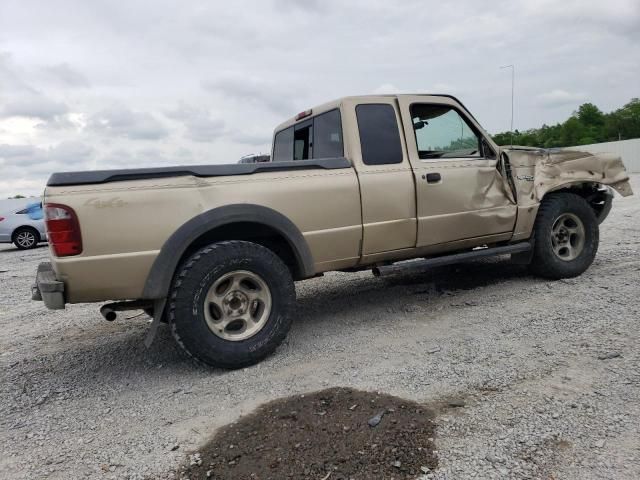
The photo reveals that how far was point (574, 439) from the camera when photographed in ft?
7.69

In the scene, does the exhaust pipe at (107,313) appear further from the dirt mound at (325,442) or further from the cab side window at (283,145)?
the cab side window at (283,145)

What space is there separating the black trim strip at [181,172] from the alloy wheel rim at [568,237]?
270 centimetres

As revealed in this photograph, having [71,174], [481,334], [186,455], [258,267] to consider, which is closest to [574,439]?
[481,334]

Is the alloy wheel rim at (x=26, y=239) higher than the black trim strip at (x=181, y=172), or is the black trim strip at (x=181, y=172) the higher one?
the black trim strip at (x=181, y=172)

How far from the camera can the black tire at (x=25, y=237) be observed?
14164mm

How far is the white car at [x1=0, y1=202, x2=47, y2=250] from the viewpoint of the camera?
14070mm

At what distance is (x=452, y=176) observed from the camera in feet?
14.8

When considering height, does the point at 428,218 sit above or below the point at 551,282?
above

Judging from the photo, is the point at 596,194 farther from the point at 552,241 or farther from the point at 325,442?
the point at 325,442

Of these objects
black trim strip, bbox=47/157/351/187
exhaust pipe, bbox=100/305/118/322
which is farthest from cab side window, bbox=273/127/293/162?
exhaust pipe, bbox=100/305/118/322

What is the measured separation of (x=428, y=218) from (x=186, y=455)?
112 inches

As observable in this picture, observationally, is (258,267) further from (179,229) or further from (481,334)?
(481,334)

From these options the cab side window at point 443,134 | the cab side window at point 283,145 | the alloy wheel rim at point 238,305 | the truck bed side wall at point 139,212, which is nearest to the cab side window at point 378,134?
the cab side window at point 443,134

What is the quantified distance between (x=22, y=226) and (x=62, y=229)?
13.2 m
